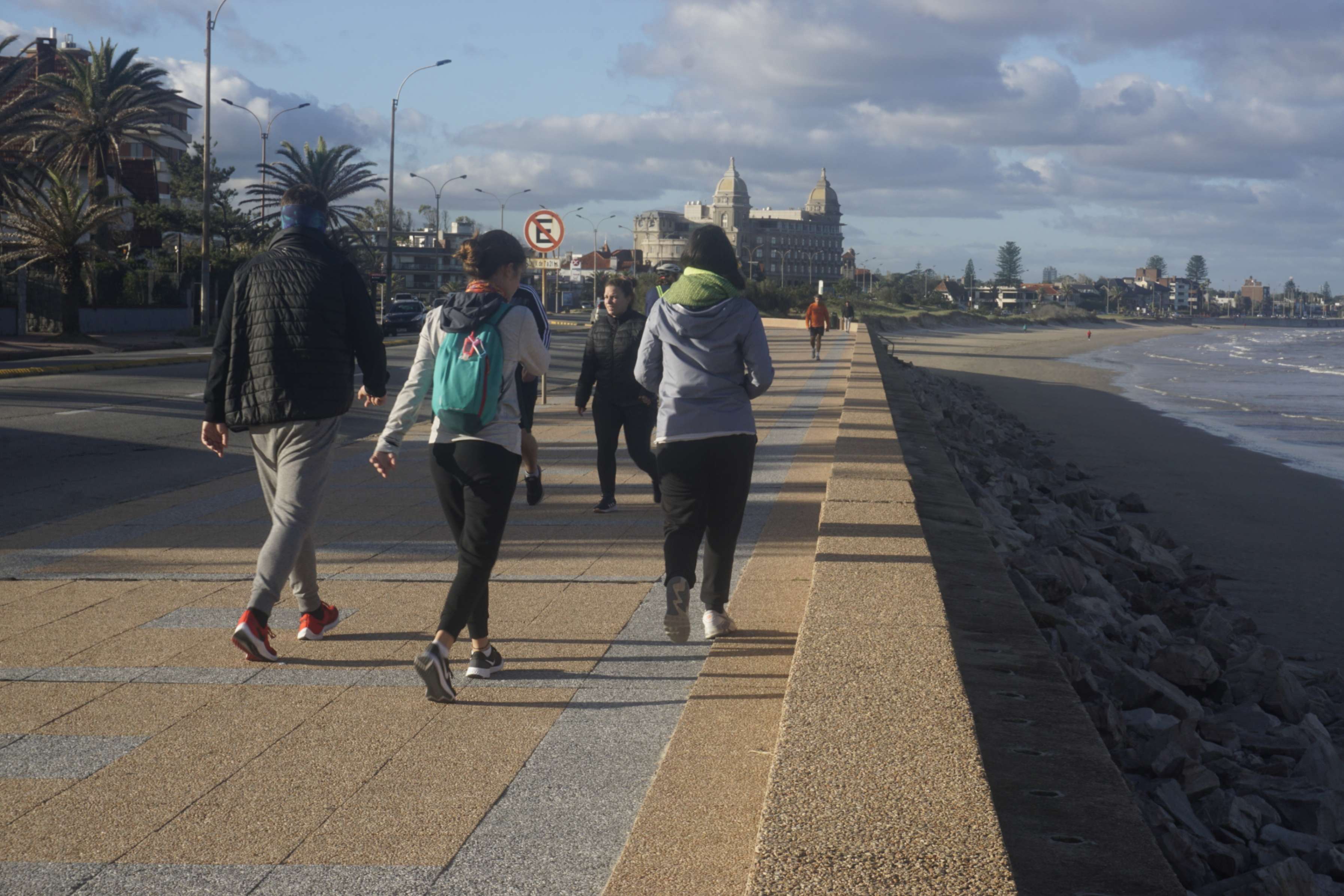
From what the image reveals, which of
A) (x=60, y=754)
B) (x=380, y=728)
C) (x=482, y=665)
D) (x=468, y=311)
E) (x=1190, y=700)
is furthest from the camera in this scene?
(x=1190, y=700)

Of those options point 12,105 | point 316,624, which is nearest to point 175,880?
point 316,624

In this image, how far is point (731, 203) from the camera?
639 feet

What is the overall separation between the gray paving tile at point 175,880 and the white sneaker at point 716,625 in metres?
2.38

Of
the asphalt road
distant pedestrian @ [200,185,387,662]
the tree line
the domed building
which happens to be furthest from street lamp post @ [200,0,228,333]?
the domed building

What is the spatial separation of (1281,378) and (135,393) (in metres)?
39.5

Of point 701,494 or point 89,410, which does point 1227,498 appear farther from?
point 89,410

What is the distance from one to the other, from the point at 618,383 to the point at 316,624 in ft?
11.3

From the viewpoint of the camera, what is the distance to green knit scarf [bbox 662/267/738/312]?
16.6ft

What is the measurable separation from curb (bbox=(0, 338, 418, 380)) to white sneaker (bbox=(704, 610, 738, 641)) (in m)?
20.3


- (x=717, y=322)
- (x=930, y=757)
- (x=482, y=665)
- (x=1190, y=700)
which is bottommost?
(x=1190, y=700)

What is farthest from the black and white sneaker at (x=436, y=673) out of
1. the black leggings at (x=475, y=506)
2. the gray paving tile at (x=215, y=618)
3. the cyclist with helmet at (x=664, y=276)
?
the cyclist with helmet at (x=664, y=276)

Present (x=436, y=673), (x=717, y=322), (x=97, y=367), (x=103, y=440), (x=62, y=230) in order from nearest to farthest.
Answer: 1. (x=436, y=673)
2. (x=717, y=322)
3. (x=103, y=440)
4. (x=97, y=367)
5. (x=62, y=230)

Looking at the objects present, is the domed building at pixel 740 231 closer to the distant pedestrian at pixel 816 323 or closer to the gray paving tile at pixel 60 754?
the distant pedestrian at pixel 816 323

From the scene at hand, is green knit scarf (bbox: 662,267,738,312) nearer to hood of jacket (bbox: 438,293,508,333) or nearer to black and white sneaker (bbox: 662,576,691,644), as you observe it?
hood of jacket (bbox: 438,293,508,333)
